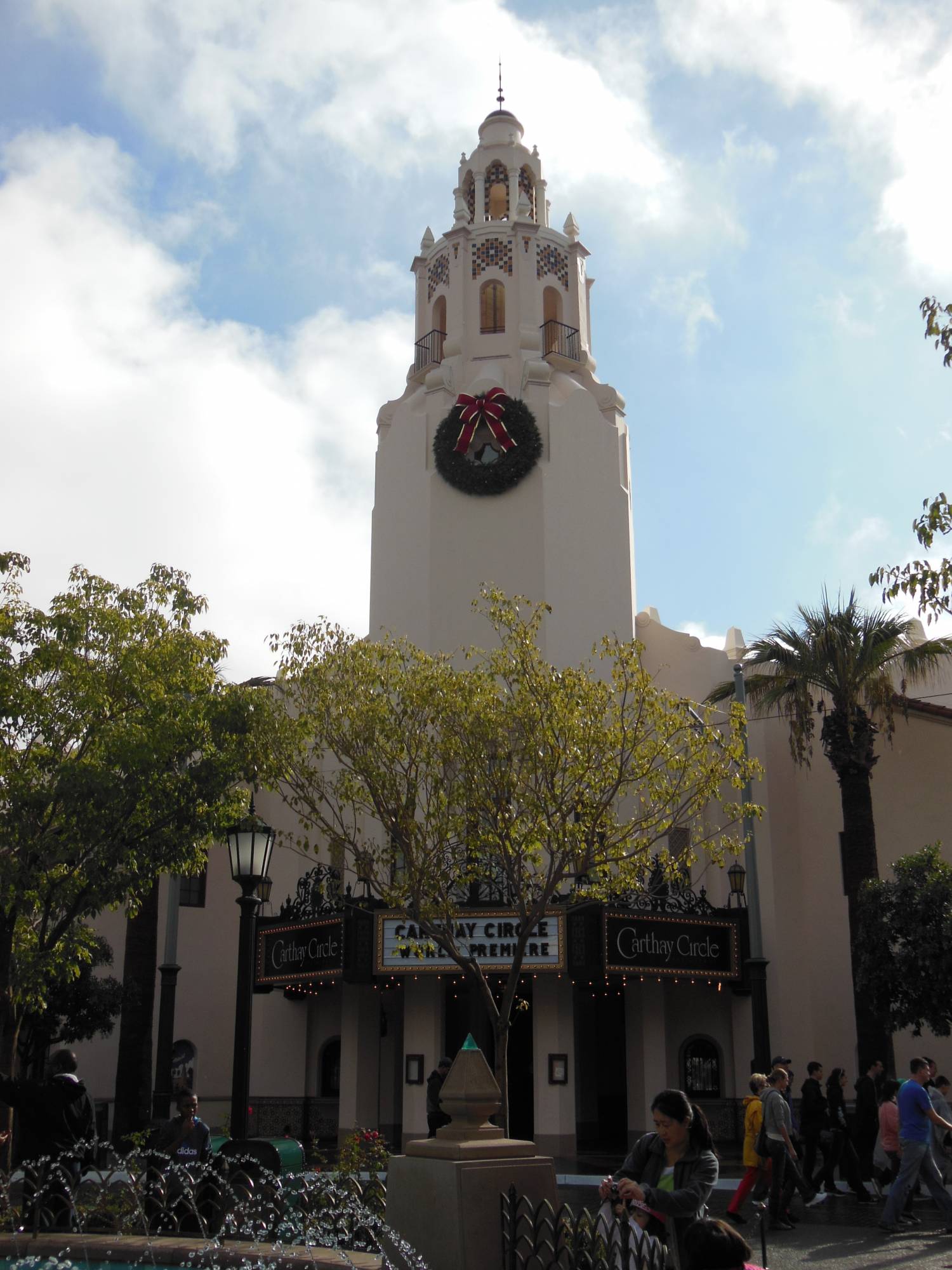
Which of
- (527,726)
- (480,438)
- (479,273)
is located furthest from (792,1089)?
(479,273)

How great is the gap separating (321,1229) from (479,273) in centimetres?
2577

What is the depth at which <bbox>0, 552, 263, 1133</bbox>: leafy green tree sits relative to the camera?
16312mm

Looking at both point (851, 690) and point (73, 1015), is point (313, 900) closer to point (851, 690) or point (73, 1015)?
point (73, 1015)

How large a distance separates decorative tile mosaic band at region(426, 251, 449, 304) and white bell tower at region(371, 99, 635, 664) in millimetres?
51

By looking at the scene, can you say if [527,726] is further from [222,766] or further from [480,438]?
[480,438]

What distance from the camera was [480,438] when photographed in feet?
96.4

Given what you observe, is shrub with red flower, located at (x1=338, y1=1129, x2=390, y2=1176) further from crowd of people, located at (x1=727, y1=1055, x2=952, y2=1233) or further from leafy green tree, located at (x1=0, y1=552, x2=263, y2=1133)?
leafy green tree, located at (x1=0, y1=552, x2=263, y2=1133)

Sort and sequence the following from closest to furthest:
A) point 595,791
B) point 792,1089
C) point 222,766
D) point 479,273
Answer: point 595,791, point 222,766, point 792,1089, point 479,273

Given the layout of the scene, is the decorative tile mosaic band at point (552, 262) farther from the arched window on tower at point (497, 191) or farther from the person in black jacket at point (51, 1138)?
the person in black jacket at point (51, 1138)

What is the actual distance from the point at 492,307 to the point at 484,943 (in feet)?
54.3

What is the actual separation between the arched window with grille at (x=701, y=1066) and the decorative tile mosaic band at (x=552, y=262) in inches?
751

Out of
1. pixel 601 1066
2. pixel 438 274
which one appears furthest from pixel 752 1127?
pixel 438 274

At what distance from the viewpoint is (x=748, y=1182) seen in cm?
1227

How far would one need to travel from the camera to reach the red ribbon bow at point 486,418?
29.0 m
